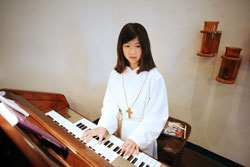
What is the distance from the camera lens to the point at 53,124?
4.66ft

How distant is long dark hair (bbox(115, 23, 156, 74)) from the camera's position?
1333 millimetres

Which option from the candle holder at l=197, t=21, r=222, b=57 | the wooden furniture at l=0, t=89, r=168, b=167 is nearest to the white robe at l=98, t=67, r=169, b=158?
the wooden furniture at l=0, t=89, r=168, b=167

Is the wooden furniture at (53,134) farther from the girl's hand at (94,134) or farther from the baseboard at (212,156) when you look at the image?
the baseboard at (212,156)

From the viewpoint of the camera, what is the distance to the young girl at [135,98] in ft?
4.49

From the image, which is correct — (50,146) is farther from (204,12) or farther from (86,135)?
(204,12)

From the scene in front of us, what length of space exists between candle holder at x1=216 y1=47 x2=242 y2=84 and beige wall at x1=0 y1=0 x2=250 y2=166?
0.70 ft

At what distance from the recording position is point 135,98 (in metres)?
1.58

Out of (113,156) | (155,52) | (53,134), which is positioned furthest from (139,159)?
(155,52)

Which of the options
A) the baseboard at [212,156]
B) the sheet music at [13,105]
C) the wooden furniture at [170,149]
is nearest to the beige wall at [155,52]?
the baseboard at [212,156]

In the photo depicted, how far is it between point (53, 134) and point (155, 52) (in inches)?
77.7

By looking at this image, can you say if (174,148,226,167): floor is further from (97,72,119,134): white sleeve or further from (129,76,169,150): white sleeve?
(97,72,119,134): white sleeve

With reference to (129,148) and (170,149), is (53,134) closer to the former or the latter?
(129,148)

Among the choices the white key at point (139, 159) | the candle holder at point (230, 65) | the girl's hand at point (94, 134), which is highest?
the candle holder at point (230, 65)

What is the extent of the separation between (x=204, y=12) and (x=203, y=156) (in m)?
2.25
